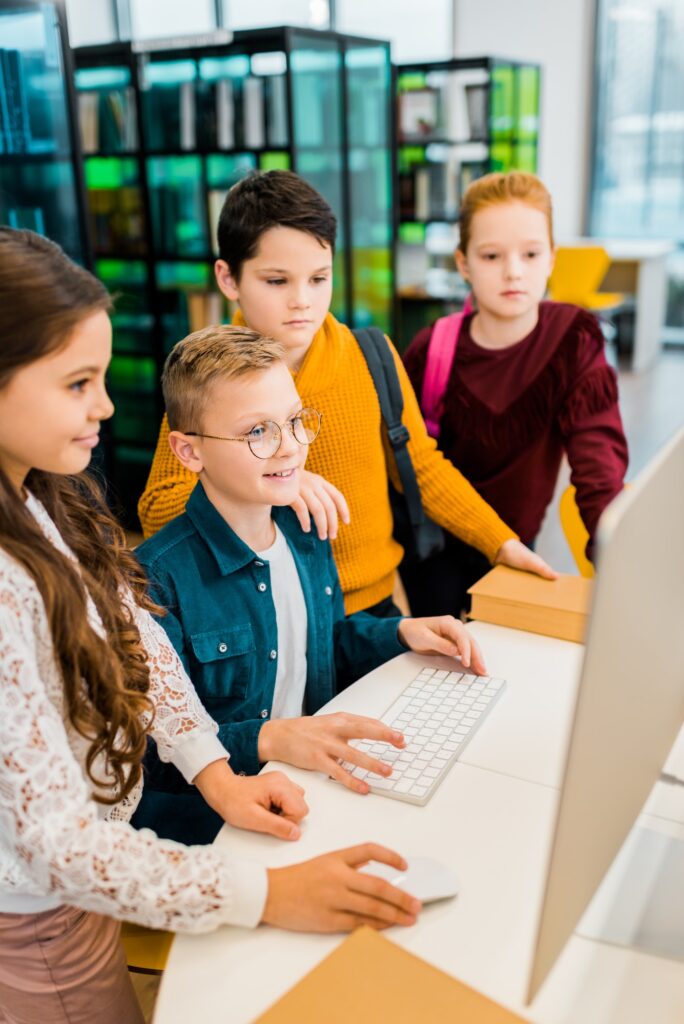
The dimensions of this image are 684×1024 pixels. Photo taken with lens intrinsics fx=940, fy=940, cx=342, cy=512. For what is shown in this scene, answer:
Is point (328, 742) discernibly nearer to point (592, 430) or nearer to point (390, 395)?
point (390, 395)

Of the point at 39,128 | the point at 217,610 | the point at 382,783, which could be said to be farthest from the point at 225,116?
the point at 382,783

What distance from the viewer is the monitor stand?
91 centimetres

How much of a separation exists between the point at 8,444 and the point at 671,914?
0.80m

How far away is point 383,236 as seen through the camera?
4.84 metres

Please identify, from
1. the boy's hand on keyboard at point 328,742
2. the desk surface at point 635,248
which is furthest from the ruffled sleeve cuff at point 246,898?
the desk surface at point 635,248

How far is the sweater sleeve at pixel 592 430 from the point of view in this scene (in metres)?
1.93

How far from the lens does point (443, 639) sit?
1.43 m

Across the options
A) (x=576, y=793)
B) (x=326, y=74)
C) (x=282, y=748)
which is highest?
(x=326, y=74)

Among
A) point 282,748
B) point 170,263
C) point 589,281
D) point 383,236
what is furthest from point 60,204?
point 589,281

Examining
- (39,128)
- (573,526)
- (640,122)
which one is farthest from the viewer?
(640,122)

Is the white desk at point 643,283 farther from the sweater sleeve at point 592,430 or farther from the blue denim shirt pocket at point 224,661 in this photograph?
the blue denim shirt pocket at point 224,661

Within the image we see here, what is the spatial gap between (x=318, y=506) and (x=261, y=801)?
53 centimetres

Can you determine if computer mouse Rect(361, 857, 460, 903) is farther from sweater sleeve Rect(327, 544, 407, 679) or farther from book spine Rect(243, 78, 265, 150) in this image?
book spine Rect(243, 78, 265, 150)

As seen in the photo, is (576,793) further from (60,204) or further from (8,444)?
(60,204)
